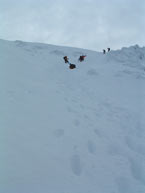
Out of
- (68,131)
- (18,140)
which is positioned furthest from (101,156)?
(18,140)

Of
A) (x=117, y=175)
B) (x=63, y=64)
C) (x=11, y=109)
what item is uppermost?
(x=63, y=64)

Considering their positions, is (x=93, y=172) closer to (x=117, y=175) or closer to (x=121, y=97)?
(x=117, y=175)

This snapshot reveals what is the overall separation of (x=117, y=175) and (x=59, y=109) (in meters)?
3.05

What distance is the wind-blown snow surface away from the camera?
420cm

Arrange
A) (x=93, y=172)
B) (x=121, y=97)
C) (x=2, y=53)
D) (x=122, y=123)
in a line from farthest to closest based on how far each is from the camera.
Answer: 1. (x=2, y=53)
2. (x=121, y=97)
3. (x=122, y=123)
4. (x=93, y=172)

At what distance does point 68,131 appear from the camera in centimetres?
586

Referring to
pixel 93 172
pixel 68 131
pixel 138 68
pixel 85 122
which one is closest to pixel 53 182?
pixel 93 172

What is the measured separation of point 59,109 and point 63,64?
34.7 feet

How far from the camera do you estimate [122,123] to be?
7.11 m

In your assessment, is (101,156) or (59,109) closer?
(101,156)

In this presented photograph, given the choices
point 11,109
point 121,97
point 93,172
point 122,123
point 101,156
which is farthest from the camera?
point 121,97

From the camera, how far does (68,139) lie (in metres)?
5.52

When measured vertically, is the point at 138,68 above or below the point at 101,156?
above

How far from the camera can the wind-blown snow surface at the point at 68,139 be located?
420 cm
